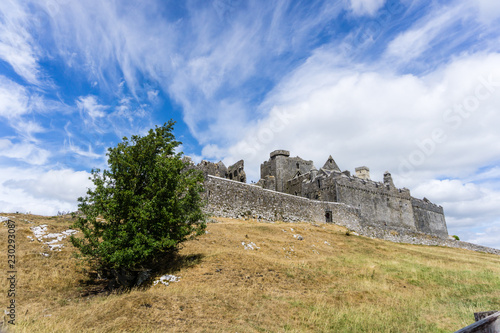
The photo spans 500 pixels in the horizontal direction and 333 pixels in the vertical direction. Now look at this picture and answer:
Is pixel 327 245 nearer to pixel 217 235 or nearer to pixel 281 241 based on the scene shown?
pixel 281 241

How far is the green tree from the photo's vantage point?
1300 centimetres

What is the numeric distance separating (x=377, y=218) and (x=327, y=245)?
77.6ft

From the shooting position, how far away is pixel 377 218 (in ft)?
142

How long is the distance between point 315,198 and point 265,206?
13.8 meters

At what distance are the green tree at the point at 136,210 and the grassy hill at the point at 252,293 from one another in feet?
5.38

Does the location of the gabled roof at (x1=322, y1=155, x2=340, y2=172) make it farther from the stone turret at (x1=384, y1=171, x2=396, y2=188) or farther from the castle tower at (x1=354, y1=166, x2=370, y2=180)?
the castle tower at (x1=354, y1=166, x2=370, y2=180)

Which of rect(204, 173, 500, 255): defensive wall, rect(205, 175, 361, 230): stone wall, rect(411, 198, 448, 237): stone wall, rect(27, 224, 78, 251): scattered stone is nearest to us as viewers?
rect(27, 224, 78, 251): scattered stone

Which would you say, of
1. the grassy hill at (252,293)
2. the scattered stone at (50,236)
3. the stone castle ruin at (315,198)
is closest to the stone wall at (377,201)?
the stone castle ruin at (315,198)

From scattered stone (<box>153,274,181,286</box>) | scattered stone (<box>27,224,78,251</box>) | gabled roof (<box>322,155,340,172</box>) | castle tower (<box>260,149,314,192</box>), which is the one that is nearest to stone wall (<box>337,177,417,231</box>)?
gabled roof (<box>322,155,340,172</box>)

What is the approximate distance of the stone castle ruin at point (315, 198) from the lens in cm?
2886

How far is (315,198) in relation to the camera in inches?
1645

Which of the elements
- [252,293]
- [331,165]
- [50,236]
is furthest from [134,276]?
[331,165]

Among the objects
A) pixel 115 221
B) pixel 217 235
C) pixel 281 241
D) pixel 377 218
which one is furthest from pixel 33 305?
pixel 377 218

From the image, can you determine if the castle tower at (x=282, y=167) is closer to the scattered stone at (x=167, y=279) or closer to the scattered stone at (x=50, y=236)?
the scattered stone at (x=50, y=236)
